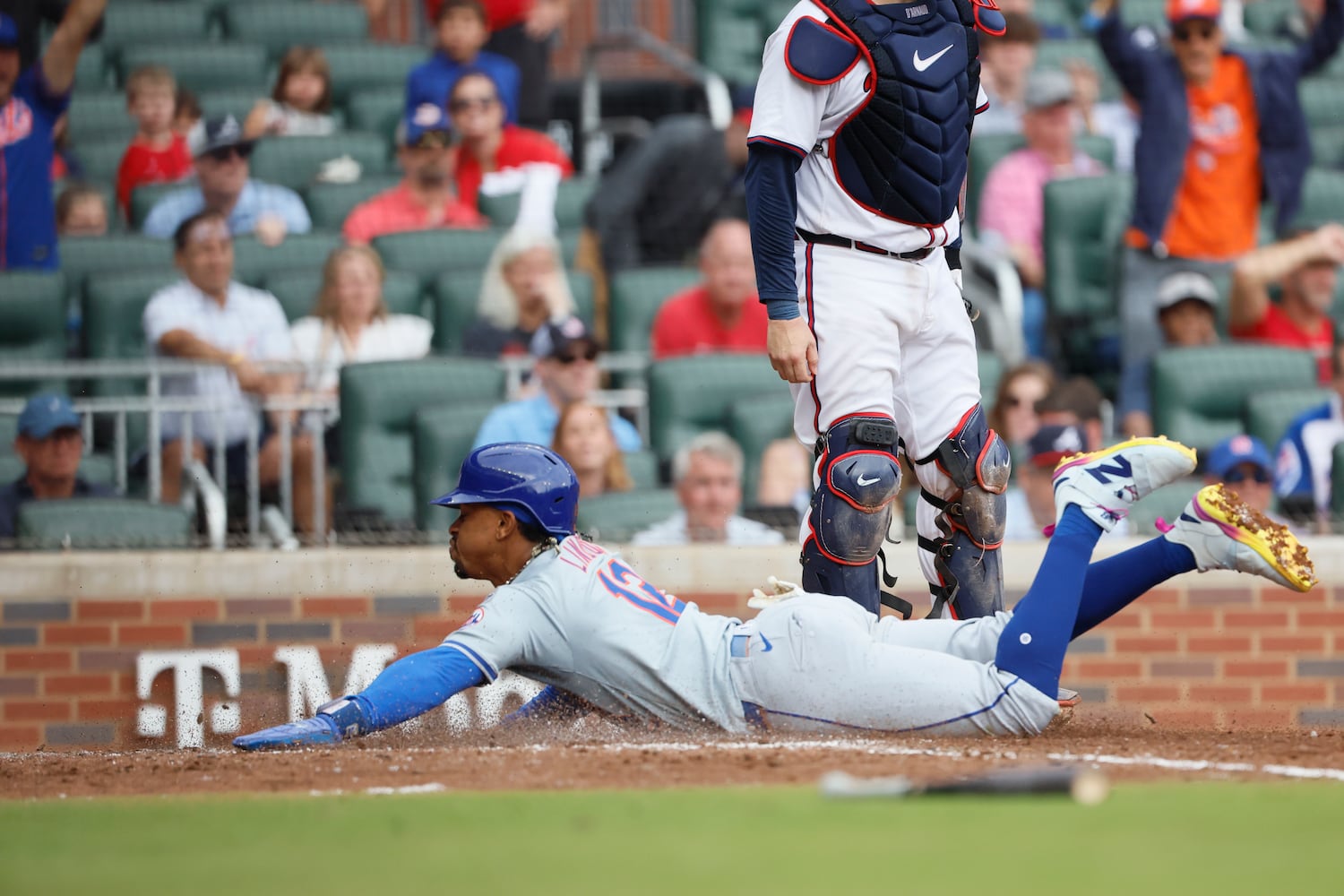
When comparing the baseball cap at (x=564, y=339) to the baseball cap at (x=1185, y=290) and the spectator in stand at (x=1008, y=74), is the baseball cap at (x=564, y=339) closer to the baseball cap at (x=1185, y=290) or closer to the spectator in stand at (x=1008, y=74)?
the baseball cap at (x=1185, y=290)

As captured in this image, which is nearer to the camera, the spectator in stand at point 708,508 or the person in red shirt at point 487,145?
the spectator in stand at point 708,508

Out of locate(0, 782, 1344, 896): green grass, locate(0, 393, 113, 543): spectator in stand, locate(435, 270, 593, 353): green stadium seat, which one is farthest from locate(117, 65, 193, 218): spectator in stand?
locate(0, 782, 1344, 896): green grass

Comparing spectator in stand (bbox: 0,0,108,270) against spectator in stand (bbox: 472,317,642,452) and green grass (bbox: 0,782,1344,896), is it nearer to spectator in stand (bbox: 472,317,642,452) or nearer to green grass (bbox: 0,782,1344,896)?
spectator in stand (bbox: 472,317,642,452)

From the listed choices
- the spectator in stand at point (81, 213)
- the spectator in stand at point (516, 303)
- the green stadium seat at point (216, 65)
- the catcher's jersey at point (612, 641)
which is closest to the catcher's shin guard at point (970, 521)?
the catcher's jersey at point (612, 641)

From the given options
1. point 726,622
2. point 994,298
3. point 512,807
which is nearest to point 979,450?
point 726,622

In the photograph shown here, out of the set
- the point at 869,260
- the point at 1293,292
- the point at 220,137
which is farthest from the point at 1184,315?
the point at 220,137
